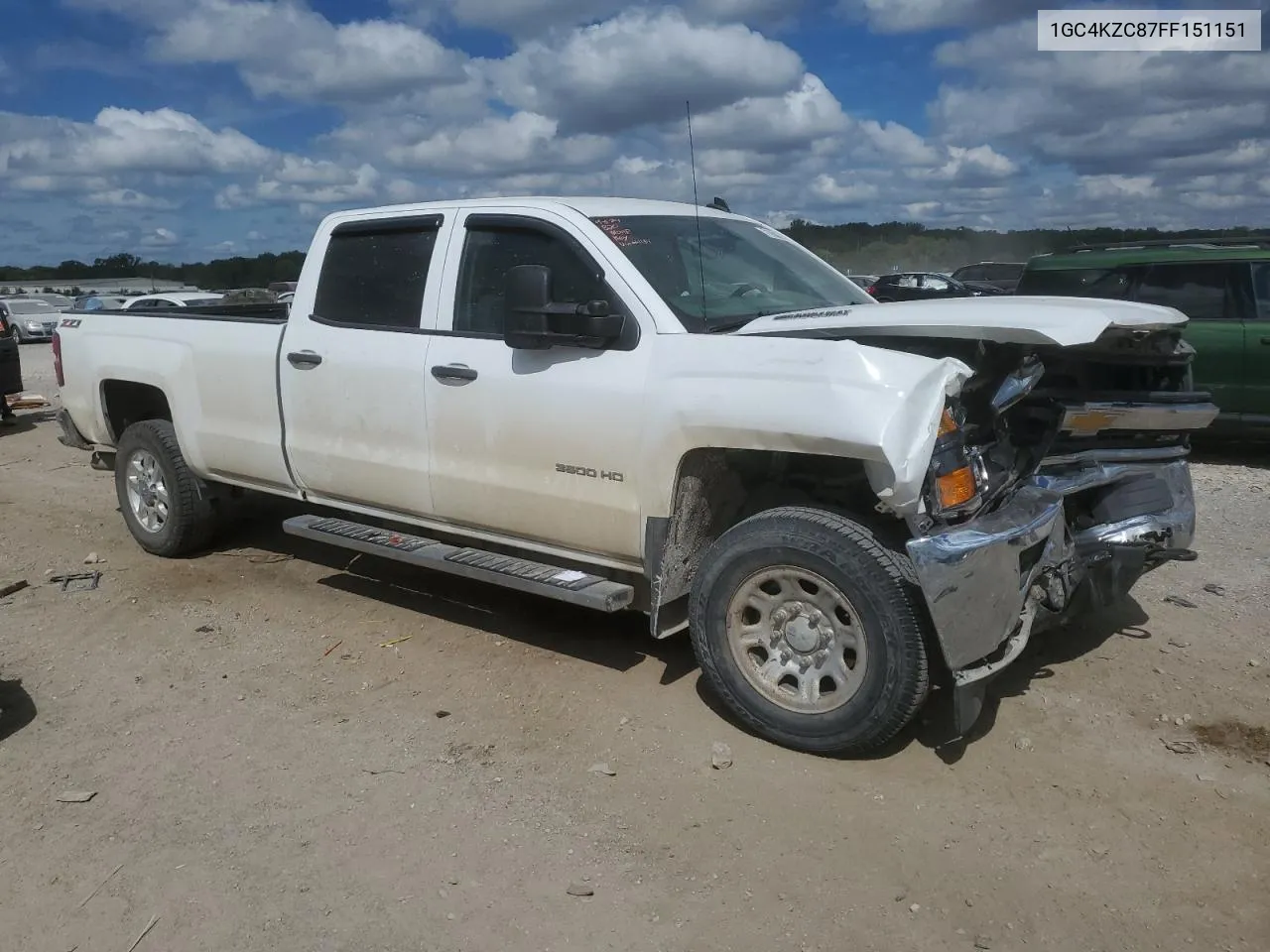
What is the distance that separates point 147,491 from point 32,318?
31.2 metres

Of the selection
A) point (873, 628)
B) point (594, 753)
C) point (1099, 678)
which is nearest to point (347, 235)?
point (594, 753)

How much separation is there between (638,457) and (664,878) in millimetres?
1552

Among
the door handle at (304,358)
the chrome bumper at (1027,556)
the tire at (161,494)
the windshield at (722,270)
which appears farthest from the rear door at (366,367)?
the chrome bumper at (1027,556)

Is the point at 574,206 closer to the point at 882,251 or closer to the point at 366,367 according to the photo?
the point at 366,367

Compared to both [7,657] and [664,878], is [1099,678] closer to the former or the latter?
[664,878]

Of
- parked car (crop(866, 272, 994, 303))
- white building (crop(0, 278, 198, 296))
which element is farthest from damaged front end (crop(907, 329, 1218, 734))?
white building (crop(0, 278, 198, 296))

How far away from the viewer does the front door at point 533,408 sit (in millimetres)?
4195

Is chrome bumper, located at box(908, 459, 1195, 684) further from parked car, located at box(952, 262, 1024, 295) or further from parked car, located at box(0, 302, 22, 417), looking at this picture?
parked car, located at box(952, 262, 1024, 295)

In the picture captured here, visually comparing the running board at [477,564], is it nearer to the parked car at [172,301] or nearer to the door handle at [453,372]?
the door handle at [453,372]

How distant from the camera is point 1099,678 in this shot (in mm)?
4520

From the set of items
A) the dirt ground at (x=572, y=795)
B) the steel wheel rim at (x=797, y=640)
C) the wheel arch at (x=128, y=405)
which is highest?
the wheel arch at (x=128, y=405)

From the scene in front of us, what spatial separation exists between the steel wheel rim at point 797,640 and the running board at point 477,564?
544 millimetres

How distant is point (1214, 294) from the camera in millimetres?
8781

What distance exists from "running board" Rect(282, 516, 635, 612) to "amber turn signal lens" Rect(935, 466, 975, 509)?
1311 mm
